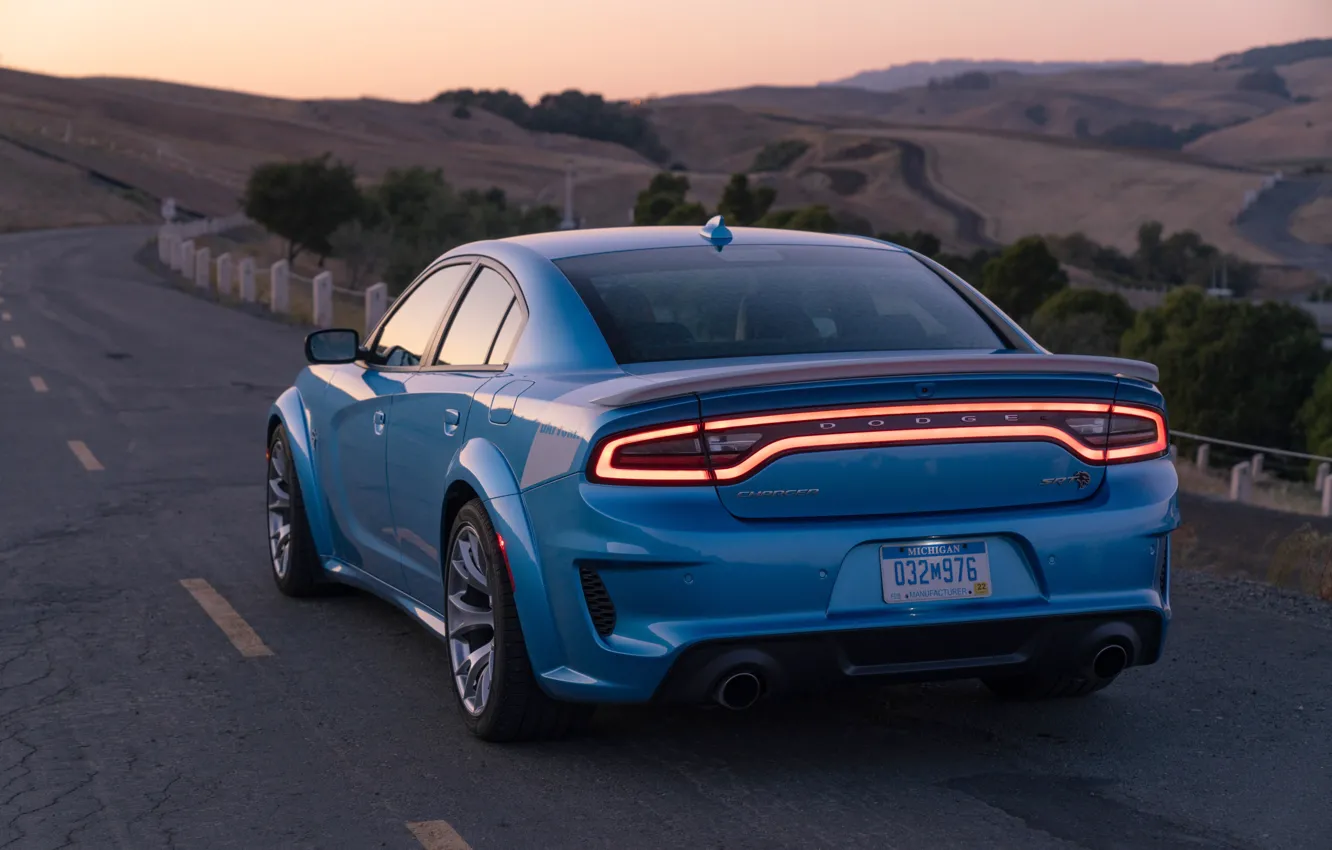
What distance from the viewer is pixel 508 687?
17.9ft

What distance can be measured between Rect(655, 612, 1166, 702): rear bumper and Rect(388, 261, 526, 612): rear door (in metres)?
1.33

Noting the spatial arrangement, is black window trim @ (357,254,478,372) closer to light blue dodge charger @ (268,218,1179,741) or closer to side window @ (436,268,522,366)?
side window @ (436,268,522,366)

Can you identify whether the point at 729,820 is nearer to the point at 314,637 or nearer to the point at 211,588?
the point at 314,637

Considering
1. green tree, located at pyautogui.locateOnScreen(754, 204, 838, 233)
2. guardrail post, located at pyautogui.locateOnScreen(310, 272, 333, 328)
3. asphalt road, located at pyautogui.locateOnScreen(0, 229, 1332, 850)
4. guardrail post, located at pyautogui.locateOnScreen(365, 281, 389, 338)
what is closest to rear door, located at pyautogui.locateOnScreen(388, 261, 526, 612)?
asphalt road, located at pyautogui.locateOnScreen(0, 229, 1332, 850)

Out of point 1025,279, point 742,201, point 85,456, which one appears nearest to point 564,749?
point 85,456

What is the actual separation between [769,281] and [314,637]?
2651mm

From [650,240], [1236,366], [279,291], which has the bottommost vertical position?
[1236,366]

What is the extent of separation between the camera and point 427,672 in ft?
22.1

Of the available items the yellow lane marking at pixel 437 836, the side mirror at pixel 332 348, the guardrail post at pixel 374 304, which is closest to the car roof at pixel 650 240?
the side mirror at pixel 332 348

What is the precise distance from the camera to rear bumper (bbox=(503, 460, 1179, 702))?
487 cm

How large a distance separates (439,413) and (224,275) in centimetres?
3297

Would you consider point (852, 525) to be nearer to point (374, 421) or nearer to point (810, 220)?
point (374, 421)

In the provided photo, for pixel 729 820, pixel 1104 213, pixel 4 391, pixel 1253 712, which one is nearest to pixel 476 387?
pixel 729 820

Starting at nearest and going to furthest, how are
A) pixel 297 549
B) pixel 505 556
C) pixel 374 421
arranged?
1. pixel 505 556
2. pixel 374 421
3. pixel 297 549
